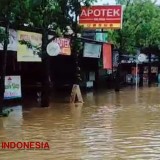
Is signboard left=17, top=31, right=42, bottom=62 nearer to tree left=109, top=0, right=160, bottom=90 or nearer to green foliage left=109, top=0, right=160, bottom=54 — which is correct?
tree left=109, top=0, right=160, bottom=90

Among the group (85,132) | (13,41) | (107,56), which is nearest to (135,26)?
(107,56)

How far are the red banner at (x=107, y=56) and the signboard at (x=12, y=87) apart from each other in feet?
43.2

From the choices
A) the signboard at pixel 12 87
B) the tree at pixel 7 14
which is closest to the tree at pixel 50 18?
the signboard at pixel 12 87

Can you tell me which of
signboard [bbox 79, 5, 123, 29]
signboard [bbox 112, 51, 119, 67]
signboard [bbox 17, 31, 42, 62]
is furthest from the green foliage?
signboard [bbox 17, 31, 42, 62]

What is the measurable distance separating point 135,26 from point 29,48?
64.3 ft

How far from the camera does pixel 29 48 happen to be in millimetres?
22484

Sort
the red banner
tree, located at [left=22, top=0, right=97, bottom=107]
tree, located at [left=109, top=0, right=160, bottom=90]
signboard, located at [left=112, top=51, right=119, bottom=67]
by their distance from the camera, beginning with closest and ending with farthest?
tree, located at [left=22, top=0, right=97, bottom=107], the red banner, tree, located at [left=109, top=0, right=160, bottom=90], signboard, located at [left=112, top=51, right=119, bottom=67]

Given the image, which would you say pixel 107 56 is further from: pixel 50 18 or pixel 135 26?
pixel 50 18

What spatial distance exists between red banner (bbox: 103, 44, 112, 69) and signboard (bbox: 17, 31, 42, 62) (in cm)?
1257

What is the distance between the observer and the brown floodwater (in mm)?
10812

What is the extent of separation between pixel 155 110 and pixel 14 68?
9.09 m

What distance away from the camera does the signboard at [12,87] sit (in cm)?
2338

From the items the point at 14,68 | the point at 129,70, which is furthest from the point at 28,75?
the point at 129,70

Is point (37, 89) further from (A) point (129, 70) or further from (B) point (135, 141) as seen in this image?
(A) point (129, 70)
